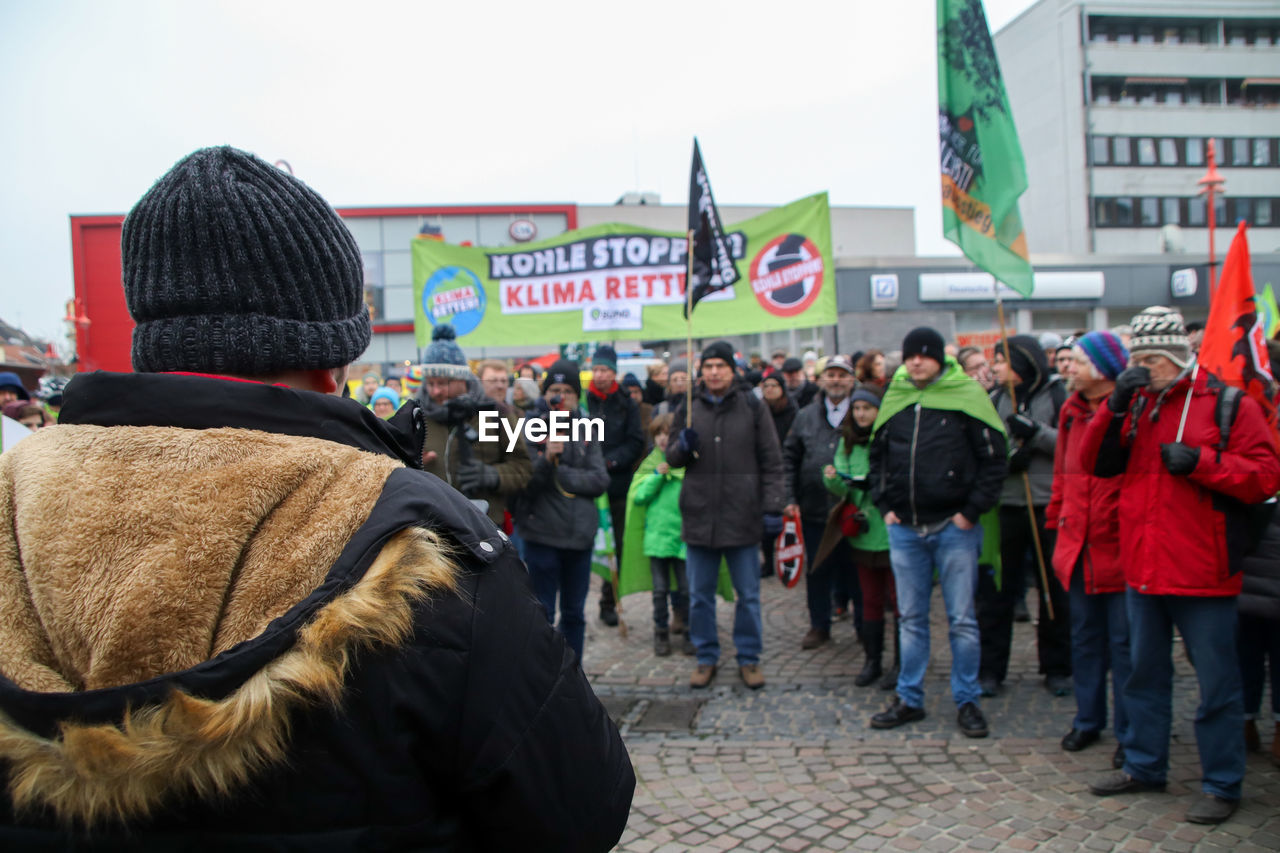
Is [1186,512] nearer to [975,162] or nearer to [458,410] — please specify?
[975,162]

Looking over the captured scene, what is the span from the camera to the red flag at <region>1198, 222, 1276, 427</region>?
158 inches

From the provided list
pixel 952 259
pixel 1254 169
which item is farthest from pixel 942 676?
pixel 1254 169

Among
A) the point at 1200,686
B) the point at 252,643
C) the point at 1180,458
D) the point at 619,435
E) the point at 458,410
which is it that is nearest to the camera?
the point at 252,643

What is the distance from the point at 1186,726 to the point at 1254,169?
4653cm

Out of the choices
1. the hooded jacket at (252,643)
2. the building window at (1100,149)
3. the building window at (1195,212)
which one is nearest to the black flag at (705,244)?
the hooded jacket at (252,643)

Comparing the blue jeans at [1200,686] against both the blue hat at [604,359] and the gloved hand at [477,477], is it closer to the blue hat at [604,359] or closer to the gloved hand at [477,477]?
the gloved hand at [477,477]

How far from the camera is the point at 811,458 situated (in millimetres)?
6473

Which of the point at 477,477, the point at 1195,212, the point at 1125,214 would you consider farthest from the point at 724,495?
the point at 1195,212

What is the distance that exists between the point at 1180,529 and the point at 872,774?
1.79m

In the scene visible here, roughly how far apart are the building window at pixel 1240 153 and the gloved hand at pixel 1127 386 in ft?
152

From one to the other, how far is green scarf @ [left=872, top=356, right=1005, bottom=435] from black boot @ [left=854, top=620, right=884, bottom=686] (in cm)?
148

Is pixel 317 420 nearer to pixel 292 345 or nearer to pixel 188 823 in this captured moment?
pixel 292 345

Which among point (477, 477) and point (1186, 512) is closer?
point (1186, 512)

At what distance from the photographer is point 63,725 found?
2.94 ft
